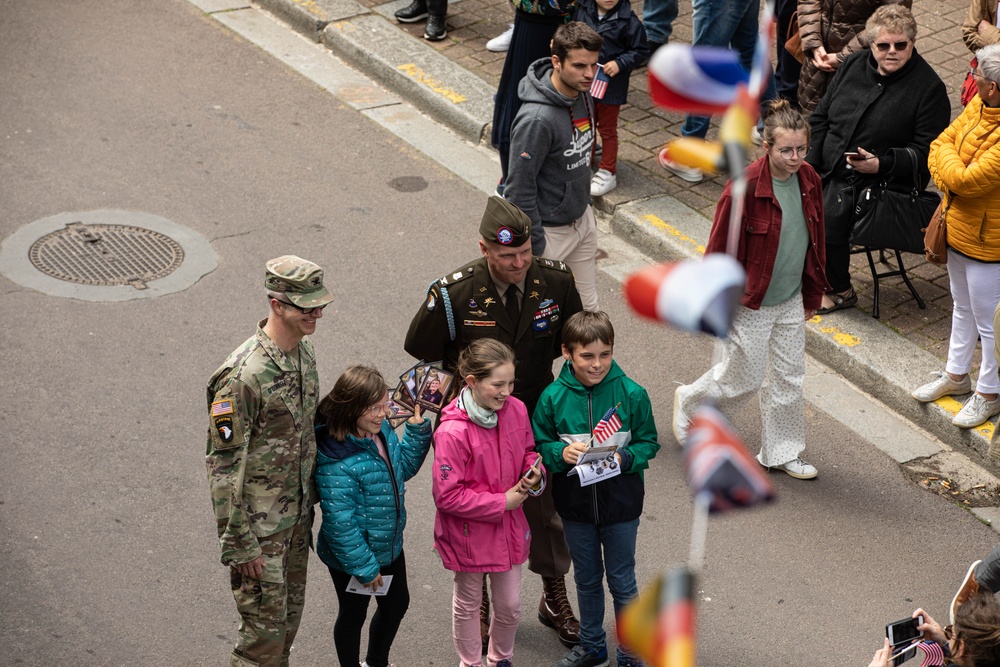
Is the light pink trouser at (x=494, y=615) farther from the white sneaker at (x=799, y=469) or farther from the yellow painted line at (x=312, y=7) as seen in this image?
the yellow painted line at (x=312, y=7)

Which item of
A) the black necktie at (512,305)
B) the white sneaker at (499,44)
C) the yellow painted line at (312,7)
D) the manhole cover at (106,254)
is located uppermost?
the black necktie at (512,305)

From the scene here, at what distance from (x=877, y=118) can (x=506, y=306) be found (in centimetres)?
304

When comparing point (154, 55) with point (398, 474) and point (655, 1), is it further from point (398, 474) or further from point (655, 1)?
point (398, 474)

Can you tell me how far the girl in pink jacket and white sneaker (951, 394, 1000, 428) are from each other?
9.82 feet

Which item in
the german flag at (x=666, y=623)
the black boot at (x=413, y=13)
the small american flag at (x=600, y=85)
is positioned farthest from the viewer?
the black boot at (x=413, y=13)

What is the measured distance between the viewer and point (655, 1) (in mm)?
9711

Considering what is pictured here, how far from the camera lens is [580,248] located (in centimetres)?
674

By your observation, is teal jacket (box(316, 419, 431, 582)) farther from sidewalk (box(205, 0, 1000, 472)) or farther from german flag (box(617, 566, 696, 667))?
sidewalk (box(205, 0, 1000, 472))

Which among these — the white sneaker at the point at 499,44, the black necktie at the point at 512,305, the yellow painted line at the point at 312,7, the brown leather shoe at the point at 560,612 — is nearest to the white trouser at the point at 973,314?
the brown leather shoe at the point at 560,612

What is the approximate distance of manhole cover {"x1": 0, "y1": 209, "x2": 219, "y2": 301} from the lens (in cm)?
798

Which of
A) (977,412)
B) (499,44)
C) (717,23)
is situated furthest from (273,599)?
(499,44)

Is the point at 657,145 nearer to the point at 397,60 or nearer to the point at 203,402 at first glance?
the point at 397,60

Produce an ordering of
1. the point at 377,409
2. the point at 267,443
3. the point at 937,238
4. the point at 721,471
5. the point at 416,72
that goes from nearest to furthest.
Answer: the point at 721,471, the point at 267,443, the point at 377,409, the point at 937,238, the point at 416,72

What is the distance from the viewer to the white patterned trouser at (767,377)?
6305 millimetres
